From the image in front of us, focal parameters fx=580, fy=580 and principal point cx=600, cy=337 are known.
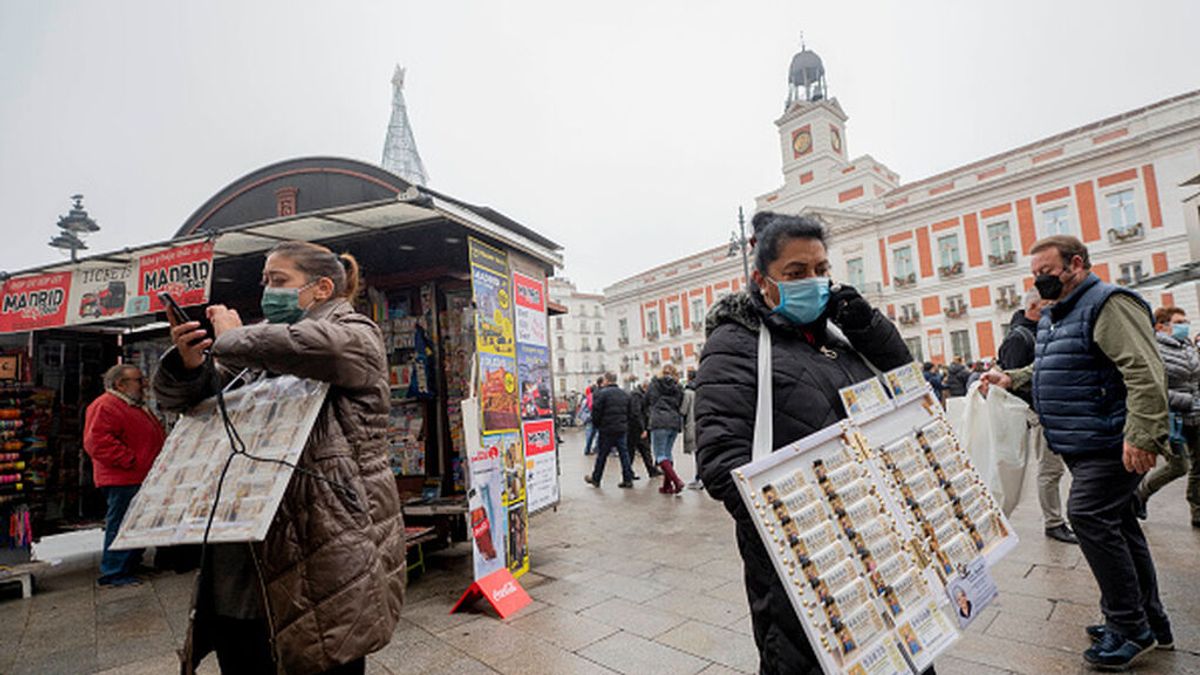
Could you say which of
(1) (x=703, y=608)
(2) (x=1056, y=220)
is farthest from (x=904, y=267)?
(1) (x=703, y=608)

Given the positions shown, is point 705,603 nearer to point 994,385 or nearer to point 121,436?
point 994,385

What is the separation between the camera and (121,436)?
5.24 meters

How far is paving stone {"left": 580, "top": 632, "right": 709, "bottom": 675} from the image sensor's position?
2.99m

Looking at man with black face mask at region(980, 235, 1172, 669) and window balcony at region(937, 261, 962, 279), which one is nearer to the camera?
man with black face mask at region(980, 235, 1172, 669)

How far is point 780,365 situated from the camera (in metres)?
1.60

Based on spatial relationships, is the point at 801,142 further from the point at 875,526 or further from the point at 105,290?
the point at 875,526

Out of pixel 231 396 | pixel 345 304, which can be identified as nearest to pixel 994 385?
pixel 345 304

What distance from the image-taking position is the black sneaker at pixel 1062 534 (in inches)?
184

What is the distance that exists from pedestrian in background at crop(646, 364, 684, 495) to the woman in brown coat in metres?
6.72

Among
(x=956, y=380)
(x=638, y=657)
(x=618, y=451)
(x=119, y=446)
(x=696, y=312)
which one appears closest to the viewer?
(x=638, y=657)

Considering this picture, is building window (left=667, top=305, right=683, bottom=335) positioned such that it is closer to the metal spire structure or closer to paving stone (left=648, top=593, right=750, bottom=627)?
the metal spire structure

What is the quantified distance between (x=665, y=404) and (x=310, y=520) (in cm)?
727

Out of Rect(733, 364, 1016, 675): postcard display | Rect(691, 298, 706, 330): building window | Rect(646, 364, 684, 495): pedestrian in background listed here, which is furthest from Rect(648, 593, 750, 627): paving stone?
Rect(691, 298, 706, 330): building window

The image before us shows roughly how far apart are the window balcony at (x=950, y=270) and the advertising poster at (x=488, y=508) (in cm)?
3572
